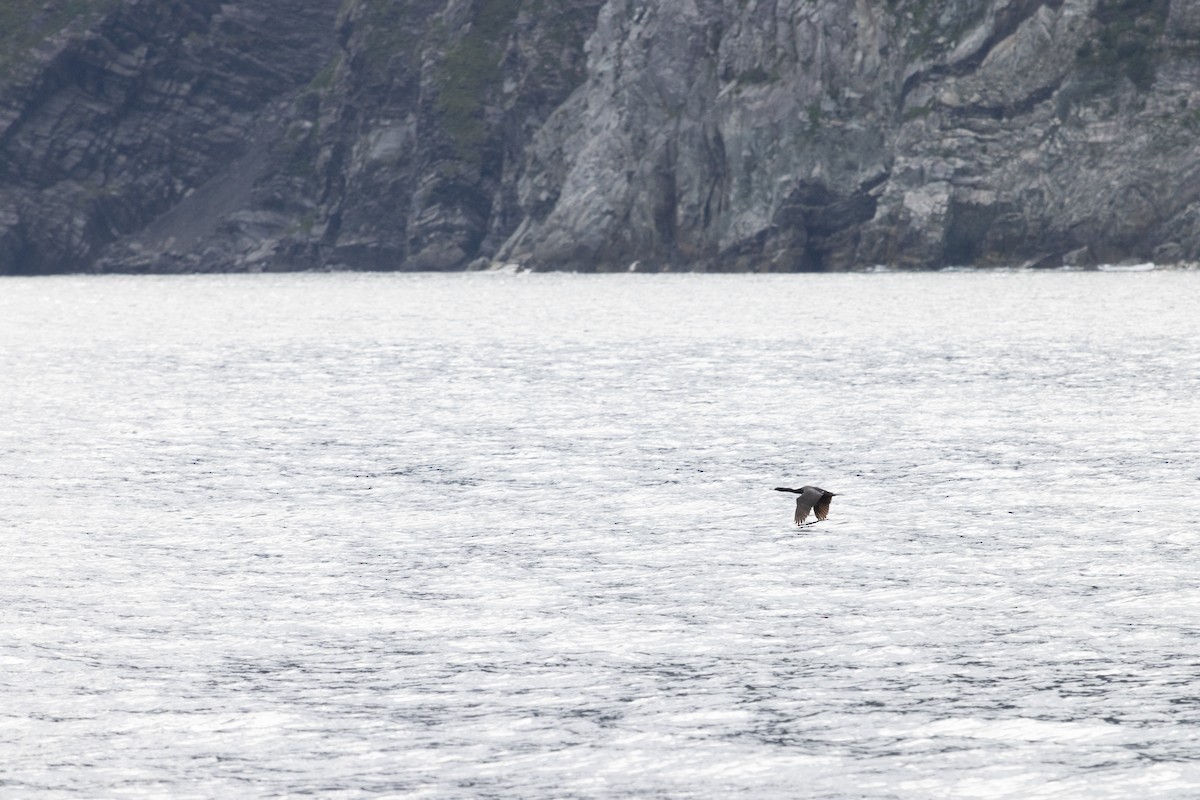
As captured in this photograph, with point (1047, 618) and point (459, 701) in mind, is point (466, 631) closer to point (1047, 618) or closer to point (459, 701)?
point (459, 701)

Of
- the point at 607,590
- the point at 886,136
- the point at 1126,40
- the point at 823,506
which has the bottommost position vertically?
Result: the point at 607,590

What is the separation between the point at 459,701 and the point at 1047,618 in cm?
680

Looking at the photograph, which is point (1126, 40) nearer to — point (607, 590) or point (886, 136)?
point (886, 136)

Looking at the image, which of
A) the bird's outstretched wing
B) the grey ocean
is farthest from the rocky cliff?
the bird's outstretched wing

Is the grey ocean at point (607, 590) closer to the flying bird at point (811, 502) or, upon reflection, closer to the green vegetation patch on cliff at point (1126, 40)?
the flying bird at point (811, 502)

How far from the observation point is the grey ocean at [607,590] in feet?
46.6

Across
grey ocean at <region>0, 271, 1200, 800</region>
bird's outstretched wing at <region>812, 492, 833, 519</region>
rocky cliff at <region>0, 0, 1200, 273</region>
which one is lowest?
grey ocean at <region>0, 271, 1200, 800</region>

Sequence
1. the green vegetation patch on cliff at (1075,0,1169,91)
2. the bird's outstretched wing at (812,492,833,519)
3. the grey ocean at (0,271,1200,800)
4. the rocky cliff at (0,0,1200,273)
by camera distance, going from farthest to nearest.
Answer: the green vegetation patch on cliff at (1075,0,1169,91) → the rocky cliff at (0,0,1200,273) → the bird's outstretched wing at (812,492,833,519) → the grey ocean at (0,271,1200,800)

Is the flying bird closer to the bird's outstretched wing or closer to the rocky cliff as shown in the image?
the bird's outstretched wing

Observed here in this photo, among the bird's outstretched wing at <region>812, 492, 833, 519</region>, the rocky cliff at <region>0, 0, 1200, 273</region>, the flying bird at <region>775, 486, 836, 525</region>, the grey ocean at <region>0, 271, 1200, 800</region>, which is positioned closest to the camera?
the grey ocean at <region>0, 271, 1200, 800</region>

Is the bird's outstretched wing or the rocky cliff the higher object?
the rocky cliff

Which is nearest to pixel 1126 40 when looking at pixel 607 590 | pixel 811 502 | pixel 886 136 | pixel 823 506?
pixel 886 136

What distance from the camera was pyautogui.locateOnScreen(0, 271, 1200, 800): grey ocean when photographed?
46.6ft

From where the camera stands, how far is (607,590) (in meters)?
20.7
